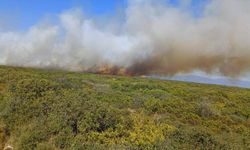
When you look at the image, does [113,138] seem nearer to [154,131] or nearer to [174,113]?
[154,131]

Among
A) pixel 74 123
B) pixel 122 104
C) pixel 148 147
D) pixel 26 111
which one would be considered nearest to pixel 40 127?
pixel 74 123

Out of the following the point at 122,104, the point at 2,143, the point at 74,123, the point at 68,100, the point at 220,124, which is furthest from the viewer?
the point at 122,104

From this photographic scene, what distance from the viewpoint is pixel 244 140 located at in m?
16.3

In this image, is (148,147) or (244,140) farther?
(244,140)

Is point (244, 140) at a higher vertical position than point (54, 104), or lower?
lower

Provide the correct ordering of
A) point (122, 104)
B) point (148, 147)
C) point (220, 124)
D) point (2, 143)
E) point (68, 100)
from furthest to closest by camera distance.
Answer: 1. point (122, 104)
2. point (220, 124)
3. point (68, 100)
4. point (2, 143)
5. point (148, 147)

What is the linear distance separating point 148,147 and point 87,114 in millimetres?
2829

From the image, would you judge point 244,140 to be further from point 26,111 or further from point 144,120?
point 26,111

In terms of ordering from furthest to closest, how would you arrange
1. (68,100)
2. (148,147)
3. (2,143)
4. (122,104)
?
(122,104) < (68,100) < (2,143) < (148,147)

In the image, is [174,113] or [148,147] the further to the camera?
[174,113]

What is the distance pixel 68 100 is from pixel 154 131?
3.89 metres

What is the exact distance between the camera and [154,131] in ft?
46.2

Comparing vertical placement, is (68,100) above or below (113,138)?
above

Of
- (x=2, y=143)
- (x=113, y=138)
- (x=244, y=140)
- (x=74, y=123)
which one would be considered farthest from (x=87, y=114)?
(x=244, y=140)
